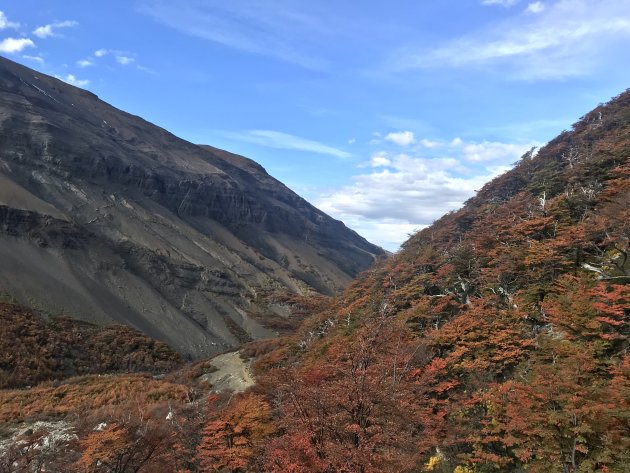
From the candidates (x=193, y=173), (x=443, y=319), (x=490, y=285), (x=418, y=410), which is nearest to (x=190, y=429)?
(x=418, y=410)

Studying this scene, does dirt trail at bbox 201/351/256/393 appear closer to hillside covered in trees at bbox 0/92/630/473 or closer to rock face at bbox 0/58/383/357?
hillside covered in trees at bbox 0/92/630/473

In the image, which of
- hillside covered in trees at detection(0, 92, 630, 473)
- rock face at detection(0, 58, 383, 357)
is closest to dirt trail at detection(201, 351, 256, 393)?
hillside covered in trees at detection(0, 92, 630, 473)

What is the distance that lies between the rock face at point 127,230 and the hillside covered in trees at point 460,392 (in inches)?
1146

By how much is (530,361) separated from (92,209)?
3434 inches

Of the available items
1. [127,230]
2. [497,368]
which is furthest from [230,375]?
[127,230]

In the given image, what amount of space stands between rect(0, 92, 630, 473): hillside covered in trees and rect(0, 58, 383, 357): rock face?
2911cm

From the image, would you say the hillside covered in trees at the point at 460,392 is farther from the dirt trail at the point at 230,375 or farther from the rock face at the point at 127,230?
the rock face at the point at 127,230

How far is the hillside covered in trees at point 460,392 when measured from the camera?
11.0m

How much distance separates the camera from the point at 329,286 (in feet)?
424

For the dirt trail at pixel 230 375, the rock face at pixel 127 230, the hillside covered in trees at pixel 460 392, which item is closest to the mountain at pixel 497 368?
the hillside covered in trees at pixel 460 392

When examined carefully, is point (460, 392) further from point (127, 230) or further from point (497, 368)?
point (127, 230)

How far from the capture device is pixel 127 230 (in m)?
85.6

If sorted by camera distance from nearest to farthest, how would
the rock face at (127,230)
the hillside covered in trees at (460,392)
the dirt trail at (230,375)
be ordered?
the hillside covered in trees at (460,392) < the dirt trail at (230,375) < the rock face at (127,230)

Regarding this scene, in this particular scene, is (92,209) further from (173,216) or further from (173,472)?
(173,472)
